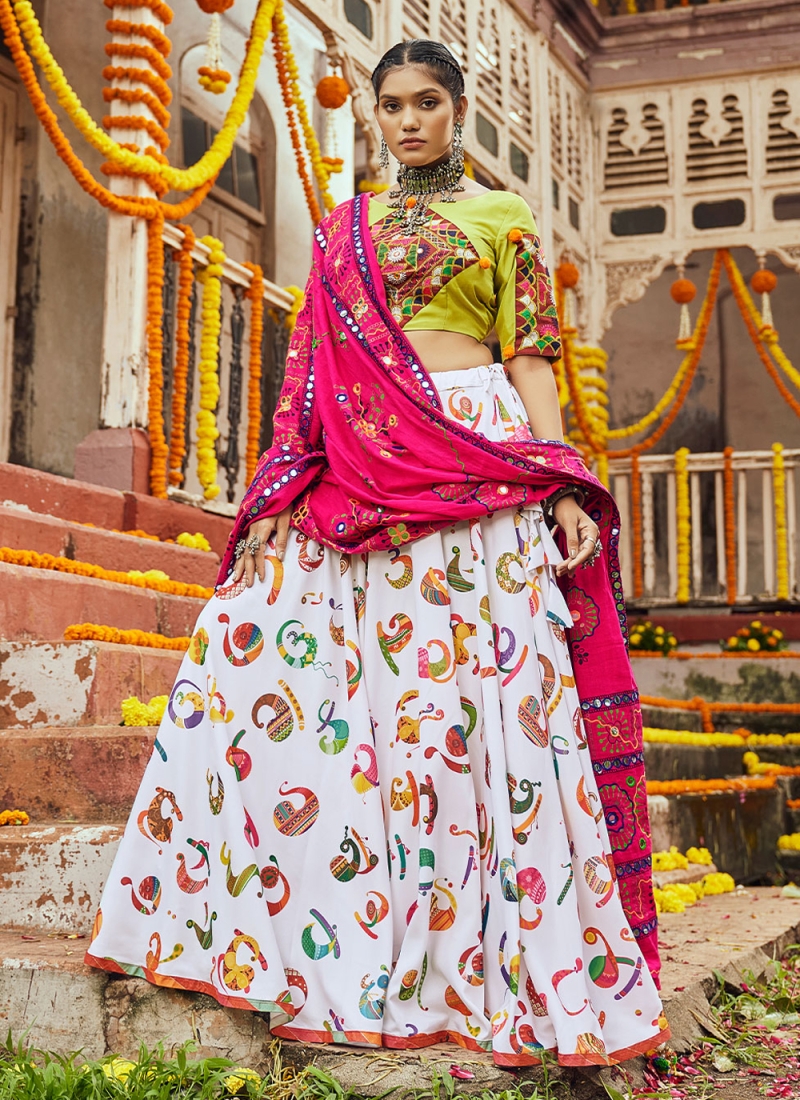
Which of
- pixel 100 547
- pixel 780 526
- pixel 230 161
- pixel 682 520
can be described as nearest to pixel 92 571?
pixel 100 547

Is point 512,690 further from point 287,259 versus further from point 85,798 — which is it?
point 287,259

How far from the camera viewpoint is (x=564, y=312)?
9.26 meters

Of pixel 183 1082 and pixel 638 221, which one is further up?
pixel 638 221

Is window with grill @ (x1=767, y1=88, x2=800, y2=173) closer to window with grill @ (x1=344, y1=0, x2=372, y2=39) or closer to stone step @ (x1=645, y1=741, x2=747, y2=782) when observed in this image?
window with grill @ (x1=344, y1=0, x2=372, y2=39)

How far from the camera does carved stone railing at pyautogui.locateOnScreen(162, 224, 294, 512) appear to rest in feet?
18.0

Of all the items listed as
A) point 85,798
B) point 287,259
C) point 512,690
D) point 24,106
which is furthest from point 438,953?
Answer: point 287,259

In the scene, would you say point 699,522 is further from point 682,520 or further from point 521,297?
point 521,297

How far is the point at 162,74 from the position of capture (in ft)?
17.3

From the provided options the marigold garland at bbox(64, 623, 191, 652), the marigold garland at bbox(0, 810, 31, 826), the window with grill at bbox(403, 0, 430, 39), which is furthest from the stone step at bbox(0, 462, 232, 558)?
the window with grill at bbox(403, 0, 430, 39)

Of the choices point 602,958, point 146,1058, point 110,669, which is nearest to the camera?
point 146,1058

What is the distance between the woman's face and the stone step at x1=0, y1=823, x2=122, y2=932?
1543mm

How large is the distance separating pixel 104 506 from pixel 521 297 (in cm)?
243

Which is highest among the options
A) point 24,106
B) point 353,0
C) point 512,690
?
point 353,0

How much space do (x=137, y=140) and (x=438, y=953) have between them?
3.89 metres
